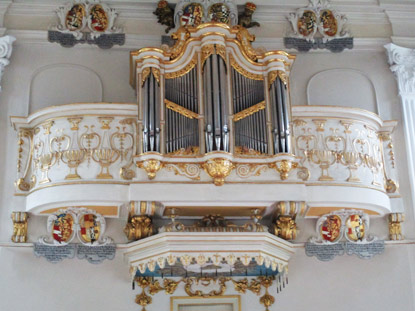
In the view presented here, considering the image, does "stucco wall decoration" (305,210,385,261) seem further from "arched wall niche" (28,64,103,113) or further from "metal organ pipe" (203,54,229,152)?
"arched wall niche" (28,64,103,113)

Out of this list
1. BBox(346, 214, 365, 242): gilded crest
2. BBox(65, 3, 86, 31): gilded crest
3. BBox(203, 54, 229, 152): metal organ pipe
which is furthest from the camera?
BBox(65, 3, 86, 31): gilded crest

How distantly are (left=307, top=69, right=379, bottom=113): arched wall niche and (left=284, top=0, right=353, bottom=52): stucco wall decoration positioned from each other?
0.54 metres

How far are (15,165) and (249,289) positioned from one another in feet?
14.5

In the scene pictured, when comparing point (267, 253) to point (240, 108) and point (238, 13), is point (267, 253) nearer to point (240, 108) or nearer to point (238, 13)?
point (240, 108)

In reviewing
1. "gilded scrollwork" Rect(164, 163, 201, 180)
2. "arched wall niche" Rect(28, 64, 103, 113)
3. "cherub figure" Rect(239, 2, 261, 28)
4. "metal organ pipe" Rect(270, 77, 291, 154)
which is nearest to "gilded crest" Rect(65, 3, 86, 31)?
"arched wall niche" Rect(28, 64, 103, 113)

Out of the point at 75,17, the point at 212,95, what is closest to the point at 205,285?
the point at 212,95

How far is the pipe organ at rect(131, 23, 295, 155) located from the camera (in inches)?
391

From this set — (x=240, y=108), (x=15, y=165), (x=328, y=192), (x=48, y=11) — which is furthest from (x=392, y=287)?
(x=48, y=11)

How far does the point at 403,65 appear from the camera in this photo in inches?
479

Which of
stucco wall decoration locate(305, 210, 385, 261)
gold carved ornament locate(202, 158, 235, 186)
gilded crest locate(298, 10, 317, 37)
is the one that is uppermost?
gilded crest locate(298, 10, 317, 37)

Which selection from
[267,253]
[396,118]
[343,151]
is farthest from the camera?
[396,118]

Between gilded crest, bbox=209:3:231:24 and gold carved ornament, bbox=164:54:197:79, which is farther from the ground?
gilded crest, bbox=209:3:231:24

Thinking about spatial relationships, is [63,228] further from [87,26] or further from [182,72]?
[87,26]

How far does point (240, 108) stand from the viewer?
1026 centimetres
